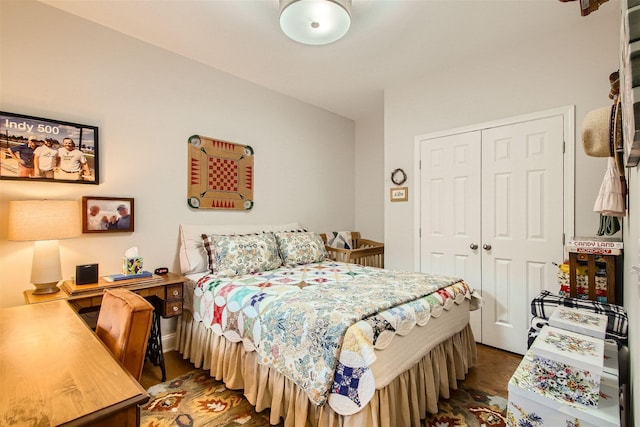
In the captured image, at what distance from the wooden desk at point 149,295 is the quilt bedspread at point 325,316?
18 centimetres

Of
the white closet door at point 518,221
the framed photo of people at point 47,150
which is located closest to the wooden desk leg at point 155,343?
the framed photo of people at point 47,150

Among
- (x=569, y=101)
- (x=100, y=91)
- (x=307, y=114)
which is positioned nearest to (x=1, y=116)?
(x=100, y=91)

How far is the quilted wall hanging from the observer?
2850mm

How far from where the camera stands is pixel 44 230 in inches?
71.7

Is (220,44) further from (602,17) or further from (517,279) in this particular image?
(517,279)

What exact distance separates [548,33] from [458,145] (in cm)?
108

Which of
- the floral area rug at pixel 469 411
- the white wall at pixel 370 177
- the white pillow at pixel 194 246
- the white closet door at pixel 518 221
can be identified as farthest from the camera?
the white wall at pixel 370 177

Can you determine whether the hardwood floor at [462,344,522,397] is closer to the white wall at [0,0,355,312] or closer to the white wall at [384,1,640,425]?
the white wall at [384,1,640,425]

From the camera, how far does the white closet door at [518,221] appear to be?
95.9 inches

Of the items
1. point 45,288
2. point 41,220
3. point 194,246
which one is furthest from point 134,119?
point 45,288

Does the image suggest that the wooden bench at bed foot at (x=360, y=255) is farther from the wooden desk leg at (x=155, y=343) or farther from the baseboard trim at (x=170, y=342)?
the wooden desk leg at (x=155, y=343)

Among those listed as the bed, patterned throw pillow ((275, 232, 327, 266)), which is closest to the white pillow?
the bed

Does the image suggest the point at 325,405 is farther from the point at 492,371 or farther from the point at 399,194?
the point at 399,194

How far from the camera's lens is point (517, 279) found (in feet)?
8.53
